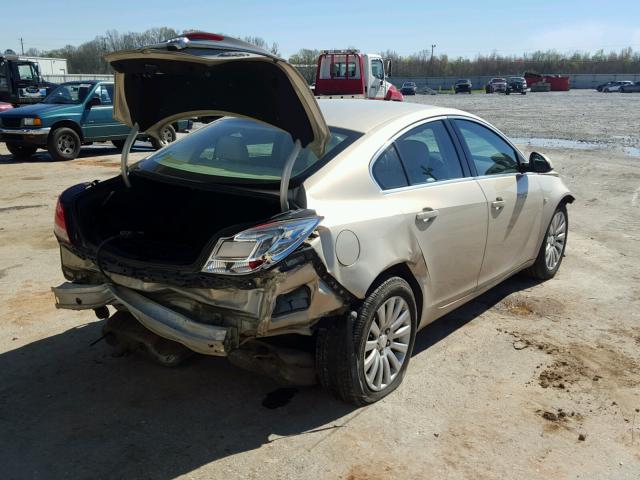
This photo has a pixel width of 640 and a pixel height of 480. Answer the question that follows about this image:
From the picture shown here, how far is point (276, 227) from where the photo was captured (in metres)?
3.00

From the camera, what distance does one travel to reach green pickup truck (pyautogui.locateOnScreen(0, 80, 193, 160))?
1413 cm

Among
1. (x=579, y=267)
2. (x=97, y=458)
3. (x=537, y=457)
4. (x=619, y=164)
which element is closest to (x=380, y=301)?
(x=537, y=457)

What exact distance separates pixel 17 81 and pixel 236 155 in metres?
24.9

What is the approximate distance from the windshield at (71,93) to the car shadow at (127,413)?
12.0 metres

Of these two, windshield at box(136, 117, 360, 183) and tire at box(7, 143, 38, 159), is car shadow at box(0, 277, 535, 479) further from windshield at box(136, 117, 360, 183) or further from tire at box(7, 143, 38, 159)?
tire at box(7, 143, 38, 159)

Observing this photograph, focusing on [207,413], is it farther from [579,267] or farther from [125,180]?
[579,267]

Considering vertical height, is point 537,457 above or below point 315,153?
below

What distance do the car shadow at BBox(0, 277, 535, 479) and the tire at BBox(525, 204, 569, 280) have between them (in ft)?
9.61

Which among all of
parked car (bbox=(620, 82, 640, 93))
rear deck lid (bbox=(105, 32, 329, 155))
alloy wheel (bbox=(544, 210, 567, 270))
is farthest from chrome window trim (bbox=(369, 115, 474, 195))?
parked car (bbox=(620, 82, 640, 93))

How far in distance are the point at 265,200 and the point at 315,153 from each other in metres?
0.38

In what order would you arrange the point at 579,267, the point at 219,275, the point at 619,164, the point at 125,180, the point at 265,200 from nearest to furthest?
1. the point at 219,275
2. the point at 265,200
3. the point at 125,180
4. the point at 579,267
5. the point at 619,164

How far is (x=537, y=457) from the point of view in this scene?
318cm

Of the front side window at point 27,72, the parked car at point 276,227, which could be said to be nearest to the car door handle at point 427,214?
the parked car at point 276,227

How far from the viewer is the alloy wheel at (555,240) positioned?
18.9ft
